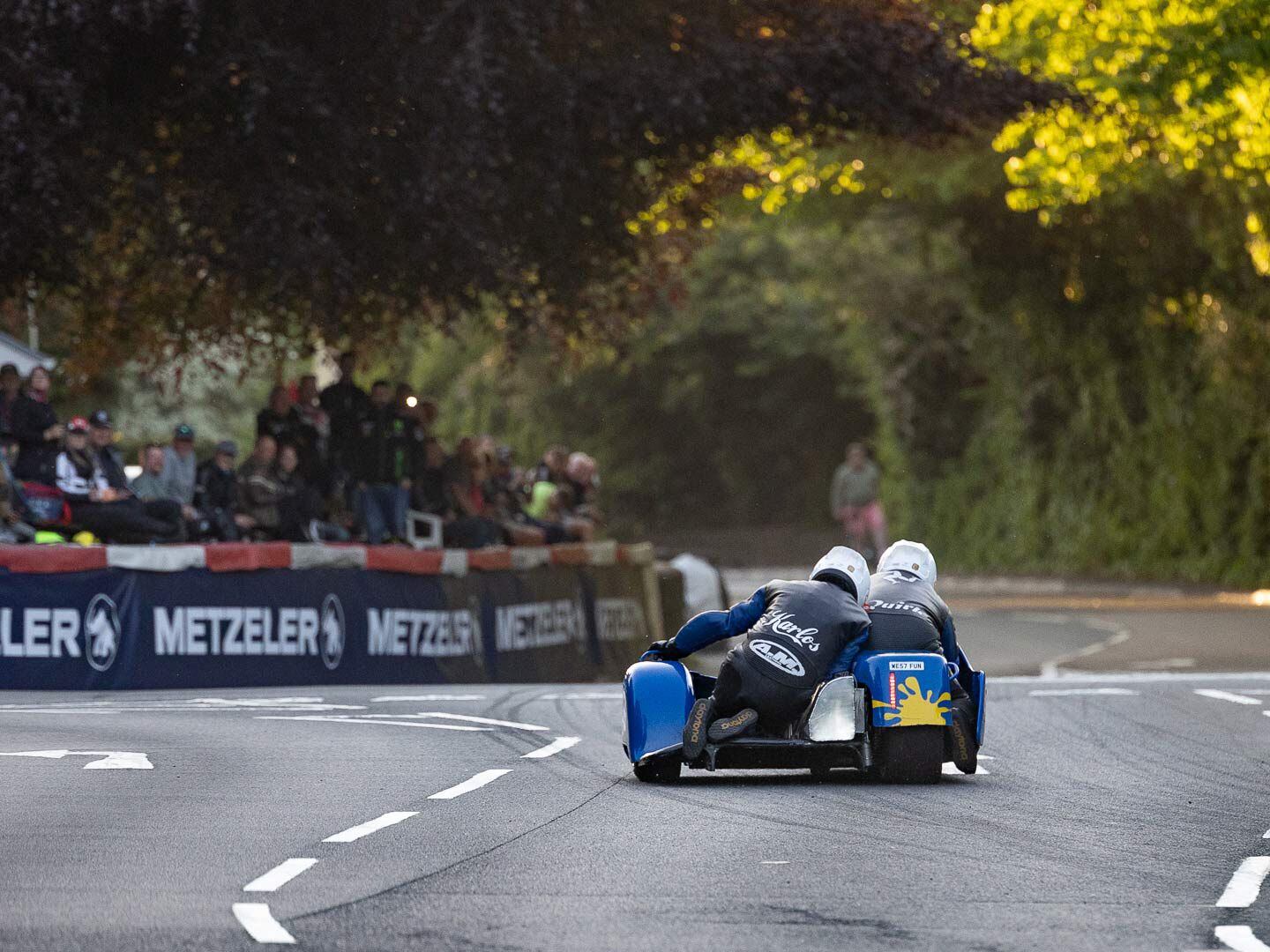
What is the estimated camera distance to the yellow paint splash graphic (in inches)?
489

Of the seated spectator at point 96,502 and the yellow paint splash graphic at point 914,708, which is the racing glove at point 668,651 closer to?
the yellow paint splash graphic at point 914,708

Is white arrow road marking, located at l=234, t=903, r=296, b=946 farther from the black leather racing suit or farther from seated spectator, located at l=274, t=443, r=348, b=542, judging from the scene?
seated spectator, located at l=274, t=443, r=348, b=542

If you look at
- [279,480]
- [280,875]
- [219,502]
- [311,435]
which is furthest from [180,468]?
[280,875]

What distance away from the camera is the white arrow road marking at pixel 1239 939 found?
25.5 ft

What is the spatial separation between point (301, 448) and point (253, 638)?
3.99 meters

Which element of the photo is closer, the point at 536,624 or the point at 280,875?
the point at 280,875

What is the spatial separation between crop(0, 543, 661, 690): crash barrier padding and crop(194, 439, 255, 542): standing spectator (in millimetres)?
2107

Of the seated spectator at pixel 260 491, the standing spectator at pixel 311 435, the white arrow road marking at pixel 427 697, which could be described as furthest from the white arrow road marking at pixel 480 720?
the standing spectator at pixel 311 435

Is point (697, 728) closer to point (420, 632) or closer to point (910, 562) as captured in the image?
point (910, 562)

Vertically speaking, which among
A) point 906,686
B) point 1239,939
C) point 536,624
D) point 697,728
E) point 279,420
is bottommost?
point 1239,939

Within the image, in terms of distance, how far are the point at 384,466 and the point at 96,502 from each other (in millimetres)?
3275

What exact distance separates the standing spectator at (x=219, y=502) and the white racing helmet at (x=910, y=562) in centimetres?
1056

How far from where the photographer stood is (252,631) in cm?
2044

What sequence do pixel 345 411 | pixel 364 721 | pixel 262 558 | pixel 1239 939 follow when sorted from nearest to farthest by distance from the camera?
pixel 1239 939, pixel 364 721, pixel 262 558, pixel 345 411
